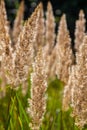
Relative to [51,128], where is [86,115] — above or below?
above

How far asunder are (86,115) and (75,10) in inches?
553

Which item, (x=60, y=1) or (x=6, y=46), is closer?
(x=6, y=46)

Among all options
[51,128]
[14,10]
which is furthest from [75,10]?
[51,128]

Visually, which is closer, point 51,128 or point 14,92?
point 14,92

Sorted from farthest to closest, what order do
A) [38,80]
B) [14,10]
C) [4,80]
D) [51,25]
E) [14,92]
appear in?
[14,10] < [51,25] < [4,80] < [14,92] < [38,80]

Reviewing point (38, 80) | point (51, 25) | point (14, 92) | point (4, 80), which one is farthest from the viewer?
point (51, 25)

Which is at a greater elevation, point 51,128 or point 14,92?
point 14,92

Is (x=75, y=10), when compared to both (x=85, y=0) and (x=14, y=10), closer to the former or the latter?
(x=85, y=0)

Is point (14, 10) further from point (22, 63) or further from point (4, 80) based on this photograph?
point (22, 63)

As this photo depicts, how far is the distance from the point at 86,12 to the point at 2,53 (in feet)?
42.5

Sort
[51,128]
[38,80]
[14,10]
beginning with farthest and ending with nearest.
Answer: [14,10], [51,128], [38,80]

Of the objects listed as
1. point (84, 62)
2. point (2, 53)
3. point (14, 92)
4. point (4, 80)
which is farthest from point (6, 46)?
point (4, 80)

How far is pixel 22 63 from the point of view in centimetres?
390

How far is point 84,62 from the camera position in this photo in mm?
3697
